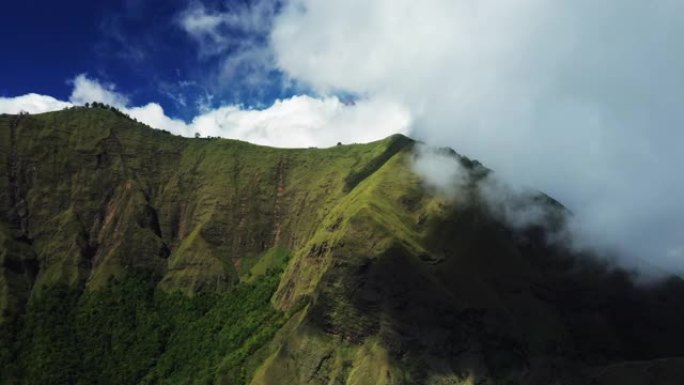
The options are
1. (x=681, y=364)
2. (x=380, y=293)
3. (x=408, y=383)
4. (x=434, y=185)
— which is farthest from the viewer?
(x=434, y=185)

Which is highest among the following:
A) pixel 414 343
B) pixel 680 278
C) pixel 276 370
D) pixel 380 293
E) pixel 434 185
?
pixel 434 185

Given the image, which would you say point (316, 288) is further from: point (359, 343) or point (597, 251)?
point (597, 251)

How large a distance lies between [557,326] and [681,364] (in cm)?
3217

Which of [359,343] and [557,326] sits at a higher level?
[557,326]

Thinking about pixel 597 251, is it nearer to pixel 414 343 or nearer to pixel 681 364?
pixel 681 364

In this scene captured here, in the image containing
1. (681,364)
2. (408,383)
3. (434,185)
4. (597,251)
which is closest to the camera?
(681,364)

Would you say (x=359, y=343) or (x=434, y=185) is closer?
(x=359, y=343)

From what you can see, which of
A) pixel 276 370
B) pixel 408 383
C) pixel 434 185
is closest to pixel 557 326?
pixel 408 383

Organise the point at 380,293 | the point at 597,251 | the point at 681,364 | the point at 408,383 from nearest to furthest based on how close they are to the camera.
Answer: the point at 681,364
the point at 408,383
the point at 380,293
the point at 597,251

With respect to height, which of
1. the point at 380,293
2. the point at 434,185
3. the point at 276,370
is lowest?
the point at 276,370

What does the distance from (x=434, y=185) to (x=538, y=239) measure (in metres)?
33.6

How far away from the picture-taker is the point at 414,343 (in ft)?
535

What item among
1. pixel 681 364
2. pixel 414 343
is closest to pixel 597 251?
pixel 681 364

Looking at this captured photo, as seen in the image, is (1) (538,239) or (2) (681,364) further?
(1) (538,239)
